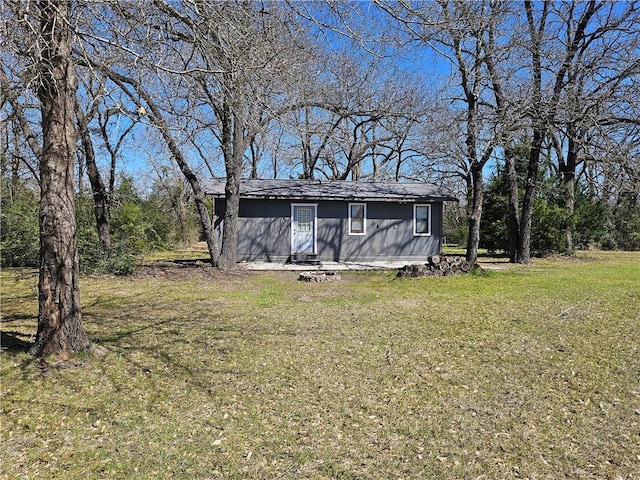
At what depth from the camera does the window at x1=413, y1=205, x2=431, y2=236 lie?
15.5m

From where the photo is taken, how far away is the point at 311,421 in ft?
10.2

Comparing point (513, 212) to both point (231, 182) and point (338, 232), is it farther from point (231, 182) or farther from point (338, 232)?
point (231, 182)

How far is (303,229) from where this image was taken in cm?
1495

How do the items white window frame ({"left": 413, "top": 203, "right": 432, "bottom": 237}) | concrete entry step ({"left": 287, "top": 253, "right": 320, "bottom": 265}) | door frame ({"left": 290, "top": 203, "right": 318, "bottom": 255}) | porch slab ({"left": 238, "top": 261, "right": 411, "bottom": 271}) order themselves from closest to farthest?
porch slab ({"left": 238, "top": 261, "right": 411, "bottom": 271})
concrete entry step ({"left": 287, "top": 253, "right": 320, "bottom": 265})
door frame ({"left": 290, "top": 203, "right": 318, "bottom": 255})
white window frame ({"left": 413, "top": 203, "right": 432, "bottom": 237})

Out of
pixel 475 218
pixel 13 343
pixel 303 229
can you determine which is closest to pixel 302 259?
pixel 303 229

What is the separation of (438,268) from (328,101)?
6182mm

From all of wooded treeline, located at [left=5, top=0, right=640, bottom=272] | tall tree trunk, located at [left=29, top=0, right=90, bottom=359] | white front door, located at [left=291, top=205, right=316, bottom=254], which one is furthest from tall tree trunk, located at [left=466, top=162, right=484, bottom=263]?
tall tree trunk, located at [left=29, top=0, right=90, bottom=359]

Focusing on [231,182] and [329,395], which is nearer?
[329,395]

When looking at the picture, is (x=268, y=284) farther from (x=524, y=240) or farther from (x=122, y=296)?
(x=524, y=240)

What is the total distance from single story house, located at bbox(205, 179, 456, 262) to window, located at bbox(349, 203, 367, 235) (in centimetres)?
4

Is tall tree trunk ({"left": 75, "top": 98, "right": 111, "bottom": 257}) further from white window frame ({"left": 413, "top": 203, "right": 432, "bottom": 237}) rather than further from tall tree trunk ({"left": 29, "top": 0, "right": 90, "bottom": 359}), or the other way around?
white window frame ({"left": 413, "top": 203, "right": 432, "bottom": 237})

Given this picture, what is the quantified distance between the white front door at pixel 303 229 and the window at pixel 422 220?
3770mm

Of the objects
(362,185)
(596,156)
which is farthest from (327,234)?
(596,156)

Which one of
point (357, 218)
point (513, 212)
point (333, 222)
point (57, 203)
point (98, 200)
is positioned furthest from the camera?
point (513, 212)
